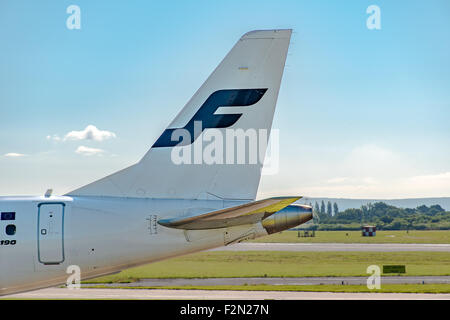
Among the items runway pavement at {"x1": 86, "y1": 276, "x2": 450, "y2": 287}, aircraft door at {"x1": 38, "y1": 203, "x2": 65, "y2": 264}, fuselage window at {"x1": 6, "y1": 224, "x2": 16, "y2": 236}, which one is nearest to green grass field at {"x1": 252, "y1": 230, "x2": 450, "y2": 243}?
runway pavement at {"x1": 86, "y1": 276, "x2": 450, "y2": 287}

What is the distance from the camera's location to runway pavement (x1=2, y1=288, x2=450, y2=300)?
2844cm

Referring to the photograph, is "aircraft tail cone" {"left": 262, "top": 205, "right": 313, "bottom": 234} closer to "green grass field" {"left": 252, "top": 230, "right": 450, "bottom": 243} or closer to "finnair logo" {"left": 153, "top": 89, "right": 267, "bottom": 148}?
"finnair logo" {"left": 153, "top": 89, "right": 267, "bottom": 148}

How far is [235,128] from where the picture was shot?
14.0 meters

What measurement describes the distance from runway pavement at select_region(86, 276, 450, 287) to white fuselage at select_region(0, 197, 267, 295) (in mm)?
21848

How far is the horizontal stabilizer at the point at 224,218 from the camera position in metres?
11.6

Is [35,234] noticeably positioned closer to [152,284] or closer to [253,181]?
[253,181]

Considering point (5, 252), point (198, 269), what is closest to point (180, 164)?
point (5, 252)

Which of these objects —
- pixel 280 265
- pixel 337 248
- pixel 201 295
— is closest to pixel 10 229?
pixel 201 295

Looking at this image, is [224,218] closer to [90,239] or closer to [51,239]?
[90,239]

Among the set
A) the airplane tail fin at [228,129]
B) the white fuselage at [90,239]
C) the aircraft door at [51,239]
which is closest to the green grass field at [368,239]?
the airplane tail fin at [228,129]

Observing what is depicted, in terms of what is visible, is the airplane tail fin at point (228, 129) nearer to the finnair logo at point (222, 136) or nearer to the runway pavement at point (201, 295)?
the finnair logo at point (222, 136)

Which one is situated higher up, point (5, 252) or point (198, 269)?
point (5, 252)
